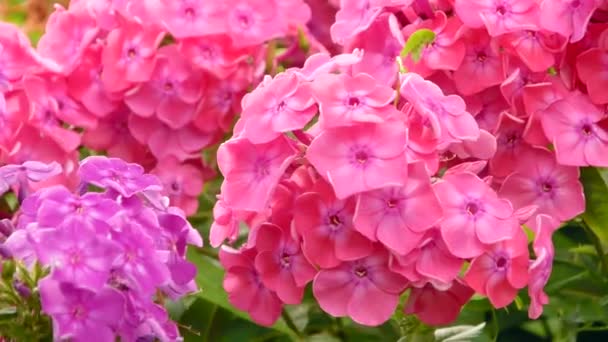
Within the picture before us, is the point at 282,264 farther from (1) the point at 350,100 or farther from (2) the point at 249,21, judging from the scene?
(2) the point at 249,21

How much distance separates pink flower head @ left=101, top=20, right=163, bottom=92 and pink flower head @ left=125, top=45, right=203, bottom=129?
0.01m

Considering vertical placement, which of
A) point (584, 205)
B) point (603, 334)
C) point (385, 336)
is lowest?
point (603, 334)

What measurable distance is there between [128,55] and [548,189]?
0.41m

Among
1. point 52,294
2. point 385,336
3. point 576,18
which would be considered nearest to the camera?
point 52,294

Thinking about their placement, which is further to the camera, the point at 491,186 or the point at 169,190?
the point at 169,190

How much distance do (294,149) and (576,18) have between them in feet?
0.83

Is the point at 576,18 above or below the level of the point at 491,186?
above

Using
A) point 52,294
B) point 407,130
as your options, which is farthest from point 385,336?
point 52,294

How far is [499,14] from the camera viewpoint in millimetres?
1005

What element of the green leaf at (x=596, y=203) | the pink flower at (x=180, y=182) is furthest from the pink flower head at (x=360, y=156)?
the pink flower at (x=180, y=182)

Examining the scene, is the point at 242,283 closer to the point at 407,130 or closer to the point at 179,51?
the point at 407,130

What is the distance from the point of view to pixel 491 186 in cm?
101

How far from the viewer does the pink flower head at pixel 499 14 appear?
1.00 metres

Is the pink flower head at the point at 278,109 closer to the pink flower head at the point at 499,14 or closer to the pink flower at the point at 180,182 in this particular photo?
the pink flower head at the point at 499,14
